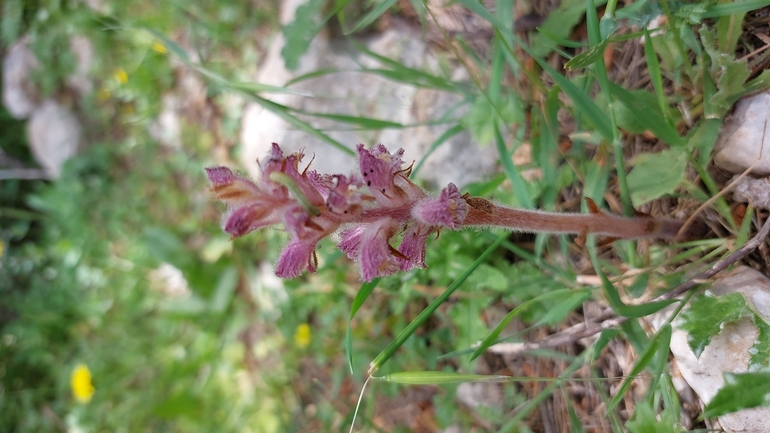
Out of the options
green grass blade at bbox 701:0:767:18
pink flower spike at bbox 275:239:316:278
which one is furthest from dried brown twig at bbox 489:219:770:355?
pink flower spike at bbox 275:239:316:278

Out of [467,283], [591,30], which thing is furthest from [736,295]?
[467,283]

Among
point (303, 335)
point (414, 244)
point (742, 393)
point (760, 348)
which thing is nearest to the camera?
→ point (742, 393)

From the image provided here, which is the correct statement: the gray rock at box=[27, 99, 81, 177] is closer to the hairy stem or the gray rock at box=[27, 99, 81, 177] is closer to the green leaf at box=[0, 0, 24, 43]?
the green leaf at box=[0, 0, 24, 43]

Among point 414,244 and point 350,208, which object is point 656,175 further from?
point 350,208

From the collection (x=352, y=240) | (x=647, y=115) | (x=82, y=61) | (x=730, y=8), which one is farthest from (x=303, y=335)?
(x=82, y=61)

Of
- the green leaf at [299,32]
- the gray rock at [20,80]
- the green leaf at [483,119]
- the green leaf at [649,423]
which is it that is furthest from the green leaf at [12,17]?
the green leaf at [649,423]

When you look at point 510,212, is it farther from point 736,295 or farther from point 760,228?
point 760,228
